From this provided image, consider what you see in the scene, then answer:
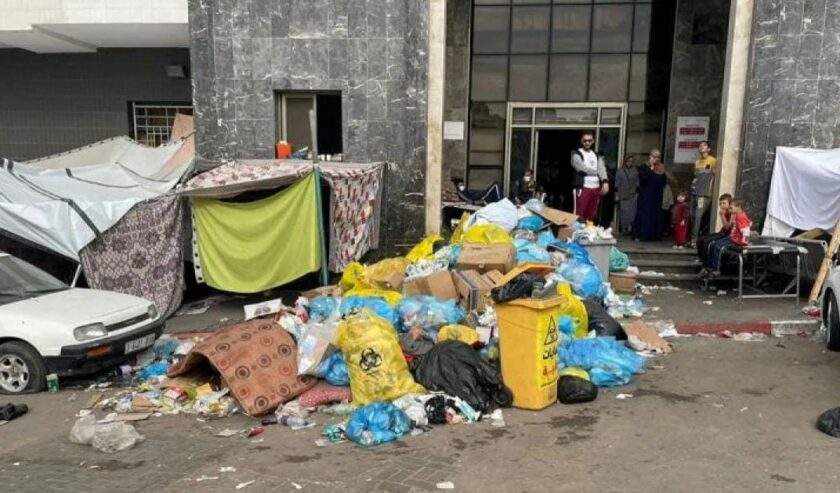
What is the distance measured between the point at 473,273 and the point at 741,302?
154 inches

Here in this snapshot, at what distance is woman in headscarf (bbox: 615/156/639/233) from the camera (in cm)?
1234

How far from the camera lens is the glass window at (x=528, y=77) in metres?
13.6

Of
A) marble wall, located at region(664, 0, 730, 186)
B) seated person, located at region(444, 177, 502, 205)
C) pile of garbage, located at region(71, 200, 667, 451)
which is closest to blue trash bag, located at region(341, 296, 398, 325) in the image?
pile of garbage, located at region(71, 200, 667, 451)

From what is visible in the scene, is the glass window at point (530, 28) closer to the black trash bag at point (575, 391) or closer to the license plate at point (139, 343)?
the black trash bag at point (575, 391)

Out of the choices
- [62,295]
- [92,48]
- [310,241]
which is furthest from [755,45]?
[92,48]

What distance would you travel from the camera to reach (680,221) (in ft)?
38.0

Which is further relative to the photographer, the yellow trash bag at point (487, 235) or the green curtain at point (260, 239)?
the yellow trash bag at point (487, 235)

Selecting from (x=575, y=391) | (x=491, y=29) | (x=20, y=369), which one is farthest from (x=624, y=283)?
(x=20, y=369)

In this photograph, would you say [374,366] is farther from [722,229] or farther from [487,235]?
[722,229]

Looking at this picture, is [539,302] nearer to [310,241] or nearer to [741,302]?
[310,241]

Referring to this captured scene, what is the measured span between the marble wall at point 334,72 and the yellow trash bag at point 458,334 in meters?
4.31

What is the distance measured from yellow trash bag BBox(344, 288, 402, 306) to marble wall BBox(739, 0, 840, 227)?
616 cm

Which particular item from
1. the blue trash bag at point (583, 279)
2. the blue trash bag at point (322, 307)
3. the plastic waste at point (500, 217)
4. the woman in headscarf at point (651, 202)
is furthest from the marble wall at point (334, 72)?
the woman in headscarf at point (651, 202)

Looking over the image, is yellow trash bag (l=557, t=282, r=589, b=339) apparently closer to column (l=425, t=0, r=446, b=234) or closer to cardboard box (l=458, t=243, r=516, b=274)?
cardboard box (l=458, t=243, r=516, b=274)
